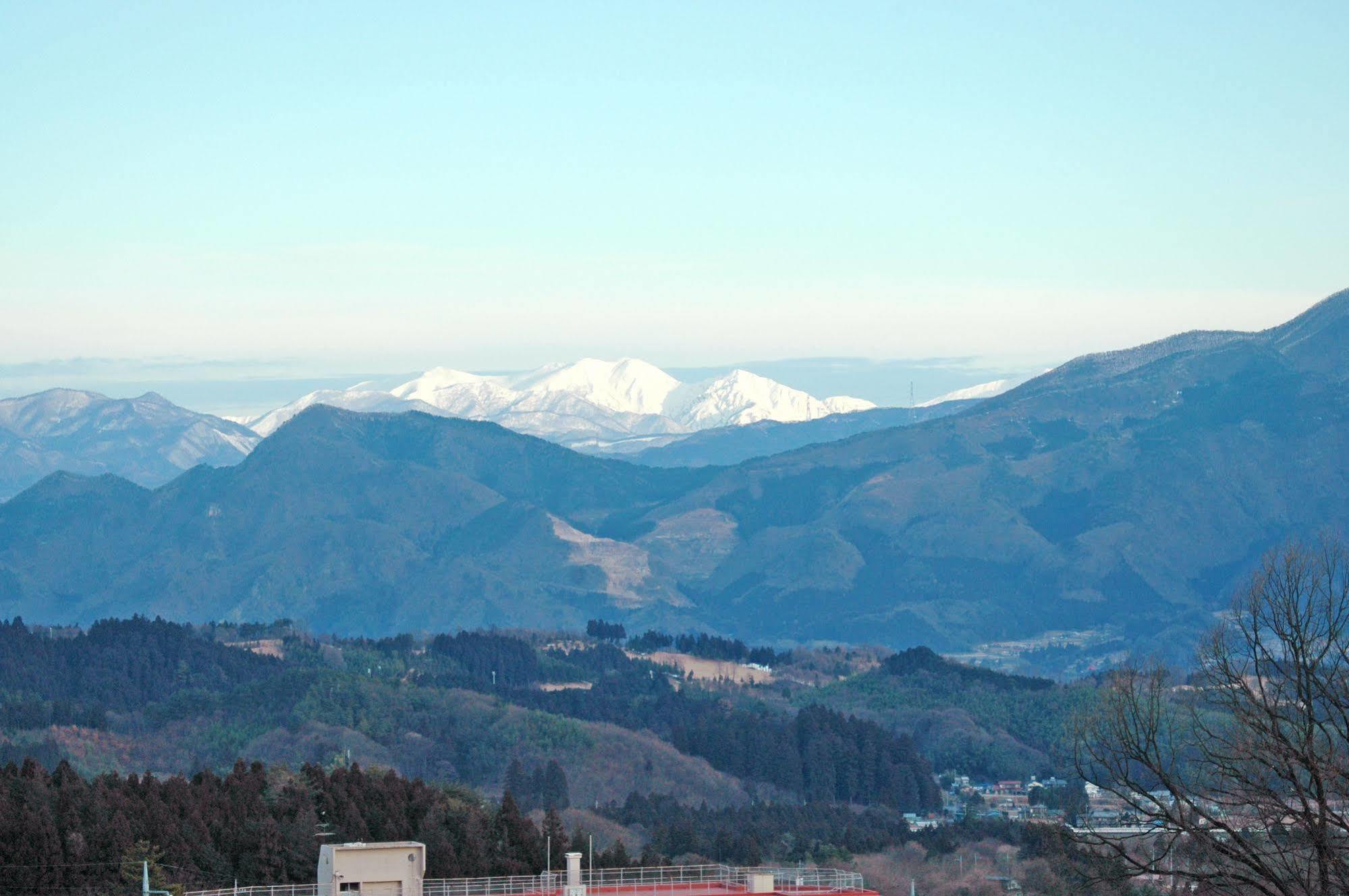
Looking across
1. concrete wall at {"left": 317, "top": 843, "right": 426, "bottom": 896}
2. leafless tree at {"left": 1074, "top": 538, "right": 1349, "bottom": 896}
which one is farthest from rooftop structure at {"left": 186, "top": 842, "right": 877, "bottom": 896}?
leafless tree at {"left": 1074, "top": 538, "right": 1349, "bottom": 896}

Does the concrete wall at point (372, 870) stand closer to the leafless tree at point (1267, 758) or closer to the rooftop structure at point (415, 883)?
the rooftop structure at point (415, 883)

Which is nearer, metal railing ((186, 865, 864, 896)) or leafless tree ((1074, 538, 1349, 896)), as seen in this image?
leafless tree ((1074, 538, 1349, 896))

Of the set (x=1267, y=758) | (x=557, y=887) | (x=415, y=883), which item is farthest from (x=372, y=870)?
(x=1267, y=758)

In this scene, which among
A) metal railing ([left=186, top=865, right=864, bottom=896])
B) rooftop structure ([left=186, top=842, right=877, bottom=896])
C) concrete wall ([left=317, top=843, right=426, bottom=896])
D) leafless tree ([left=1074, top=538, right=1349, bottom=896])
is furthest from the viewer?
metal railing ([left=186, top=865, right=864, bottom=896])

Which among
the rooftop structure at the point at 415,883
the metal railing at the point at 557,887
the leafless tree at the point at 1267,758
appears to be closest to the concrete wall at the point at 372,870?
the rooftop structure at the point at 415,883

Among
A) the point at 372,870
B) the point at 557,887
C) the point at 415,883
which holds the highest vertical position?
the point at 372,870

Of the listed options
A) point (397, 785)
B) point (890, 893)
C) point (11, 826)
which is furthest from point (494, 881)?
point (890, 893)

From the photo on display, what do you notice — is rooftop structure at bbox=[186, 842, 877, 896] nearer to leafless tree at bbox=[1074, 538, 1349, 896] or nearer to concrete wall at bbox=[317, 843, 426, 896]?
concrete wall at bbox=[317, 843, 426, 896]

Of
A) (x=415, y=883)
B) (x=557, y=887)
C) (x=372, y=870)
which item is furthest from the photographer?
(x=557, y=887)

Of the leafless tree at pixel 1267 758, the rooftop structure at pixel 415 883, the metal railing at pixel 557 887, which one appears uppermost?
→ the leafless tree at pixel 1267 758

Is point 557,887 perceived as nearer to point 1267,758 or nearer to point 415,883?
point 415,883

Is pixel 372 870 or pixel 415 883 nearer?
pixel 372 870
